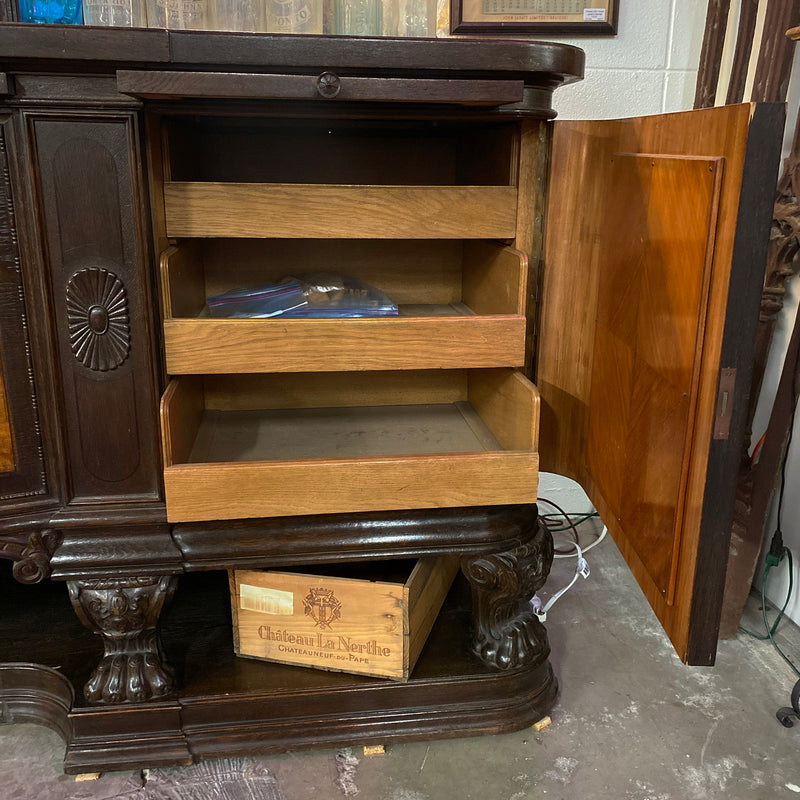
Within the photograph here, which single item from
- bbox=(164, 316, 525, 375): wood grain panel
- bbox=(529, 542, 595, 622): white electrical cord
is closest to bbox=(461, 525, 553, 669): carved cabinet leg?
bbox=(529, 542, 595, 622): white electrical cord

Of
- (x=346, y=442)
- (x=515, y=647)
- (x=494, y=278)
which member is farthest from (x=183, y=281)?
(x=515, y=647)

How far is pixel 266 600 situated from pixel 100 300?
635mm

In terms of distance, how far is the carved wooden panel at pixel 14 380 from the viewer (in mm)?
1177

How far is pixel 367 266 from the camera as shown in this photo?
1775 millimetres

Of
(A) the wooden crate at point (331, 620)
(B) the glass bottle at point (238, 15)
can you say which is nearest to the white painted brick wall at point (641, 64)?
(B) the glass bottle at point (238, 15)

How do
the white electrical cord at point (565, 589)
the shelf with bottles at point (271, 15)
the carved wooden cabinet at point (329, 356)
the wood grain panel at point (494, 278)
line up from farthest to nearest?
1. the white electrical cord at point (565, 589)
2. the shelf with bottles at point (271, 15)
3. the wood grain panel at point (494, 278)
4. the carved wooden cabinet at point (329, 356)

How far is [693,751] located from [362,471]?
0.82m

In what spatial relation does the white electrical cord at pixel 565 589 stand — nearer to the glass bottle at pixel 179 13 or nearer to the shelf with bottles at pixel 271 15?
the shelf with bottles at pixel 271 15

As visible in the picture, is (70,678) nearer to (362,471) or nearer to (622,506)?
(362,471)

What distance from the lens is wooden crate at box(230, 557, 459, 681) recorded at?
1458mm

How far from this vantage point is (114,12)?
1.58m

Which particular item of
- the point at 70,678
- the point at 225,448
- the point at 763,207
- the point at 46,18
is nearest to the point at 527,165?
the point at 763,207

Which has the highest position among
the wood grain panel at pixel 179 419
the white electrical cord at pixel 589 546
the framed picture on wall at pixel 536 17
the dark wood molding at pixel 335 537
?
the framed picture on wall at pixel 536 17

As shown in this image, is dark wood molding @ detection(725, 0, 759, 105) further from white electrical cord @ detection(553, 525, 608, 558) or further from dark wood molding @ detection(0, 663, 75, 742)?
dark wood molding @ detection(0, 663, 75, 742)
